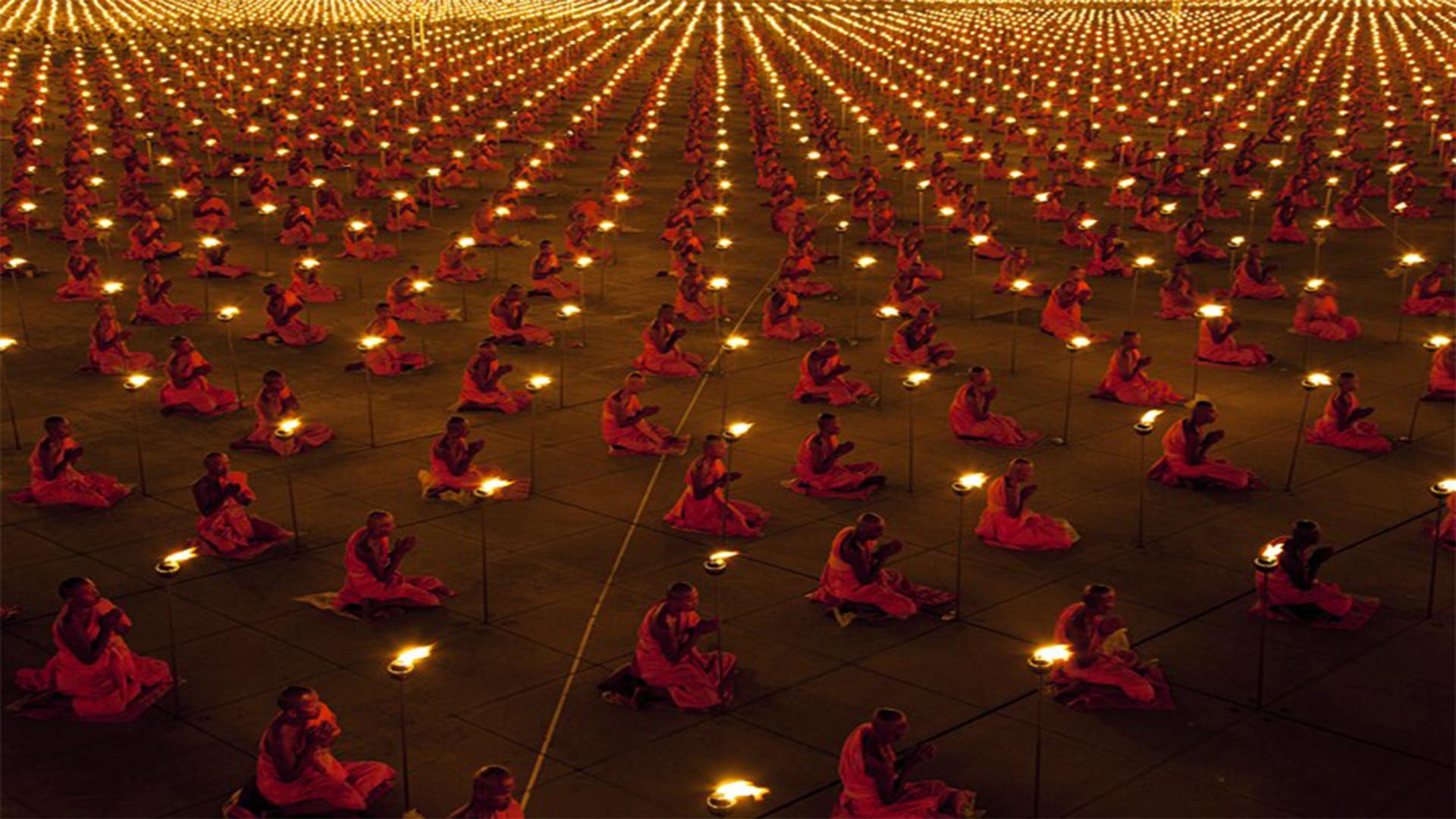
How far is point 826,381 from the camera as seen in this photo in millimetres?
22125

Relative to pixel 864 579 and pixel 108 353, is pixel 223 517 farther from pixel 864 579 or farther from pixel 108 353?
pixel 108 353

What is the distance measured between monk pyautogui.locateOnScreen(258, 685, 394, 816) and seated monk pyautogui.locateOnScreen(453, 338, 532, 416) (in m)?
10.3

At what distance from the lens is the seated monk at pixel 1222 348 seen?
24.1 metres

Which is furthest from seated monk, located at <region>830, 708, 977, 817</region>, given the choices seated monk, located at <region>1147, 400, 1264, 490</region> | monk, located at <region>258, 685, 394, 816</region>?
seated monk, located at <region>1147, 400, 1264, 490</region>

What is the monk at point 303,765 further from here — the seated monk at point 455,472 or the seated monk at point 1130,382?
the seated monk at point 1130,382

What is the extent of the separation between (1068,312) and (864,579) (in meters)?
12.2

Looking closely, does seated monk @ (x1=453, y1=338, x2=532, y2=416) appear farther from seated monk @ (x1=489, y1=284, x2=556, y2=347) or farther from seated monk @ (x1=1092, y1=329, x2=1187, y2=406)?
seated monk @ (x1=1092, y1=329, x2=1187, y2=406)

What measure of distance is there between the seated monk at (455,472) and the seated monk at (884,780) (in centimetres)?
787

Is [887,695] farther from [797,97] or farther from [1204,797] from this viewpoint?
[797,97]

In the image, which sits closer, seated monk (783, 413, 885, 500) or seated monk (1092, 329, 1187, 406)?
seated monk (783, 413, 885, 500)

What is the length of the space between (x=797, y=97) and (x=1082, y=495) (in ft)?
150

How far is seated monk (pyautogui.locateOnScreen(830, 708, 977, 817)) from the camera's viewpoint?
11.1m

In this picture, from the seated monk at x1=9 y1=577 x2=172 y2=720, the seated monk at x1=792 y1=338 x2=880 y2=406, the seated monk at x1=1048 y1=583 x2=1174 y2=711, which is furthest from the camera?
the seated monk at x1=792 y1=338 x2=880 y2=406

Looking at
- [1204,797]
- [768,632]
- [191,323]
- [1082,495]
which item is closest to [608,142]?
[191,323]
